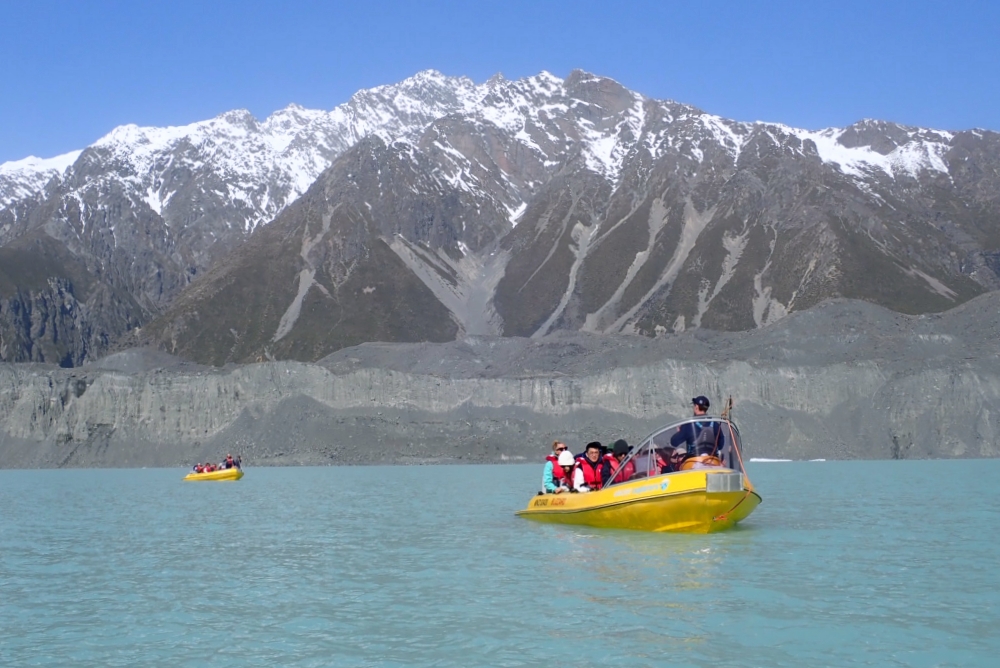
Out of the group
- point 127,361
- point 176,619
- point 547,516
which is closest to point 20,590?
point 176,619

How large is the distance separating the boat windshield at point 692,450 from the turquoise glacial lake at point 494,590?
69.3 inches

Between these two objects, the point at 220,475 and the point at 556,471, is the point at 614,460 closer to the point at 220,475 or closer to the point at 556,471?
the point at 556,471

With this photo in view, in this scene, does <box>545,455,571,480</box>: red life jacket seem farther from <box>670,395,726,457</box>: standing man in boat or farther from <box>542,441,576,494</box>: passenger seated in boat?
<box>670,395,726,457</box>: standing man in boat

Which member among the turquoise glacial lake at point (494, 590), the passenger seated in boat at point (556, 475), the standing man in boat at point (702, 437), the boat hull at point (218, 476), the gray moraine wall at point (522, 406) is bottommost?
the turquoise glacial lake at point (494, 590)

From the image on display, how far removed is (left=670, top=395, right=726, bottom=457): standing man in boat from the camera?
27.7m

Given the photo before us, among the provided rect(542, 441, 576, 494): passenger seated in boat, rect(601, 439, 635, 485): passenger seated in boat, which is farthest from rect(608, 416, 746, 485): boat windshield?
rect(542, 441, 576, 494): passenger seated in boat

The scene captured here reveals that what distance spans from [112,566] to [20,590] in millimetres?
3147

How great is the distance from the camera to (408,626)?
658 inches

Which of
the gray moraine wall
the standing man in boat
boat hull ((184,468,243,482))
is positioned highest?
the gray moraine wall

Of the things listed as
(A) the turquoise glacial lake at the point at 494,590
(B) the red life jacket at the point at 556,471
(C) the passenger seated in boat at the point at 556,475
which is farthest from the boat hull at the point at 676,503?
(B) the red life jacket at the point at 556,471

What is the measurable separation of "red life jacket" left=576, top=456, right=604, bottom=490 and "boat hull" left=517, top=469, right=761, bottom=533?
4.80 ft

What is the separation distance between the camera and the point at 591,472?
104 ft

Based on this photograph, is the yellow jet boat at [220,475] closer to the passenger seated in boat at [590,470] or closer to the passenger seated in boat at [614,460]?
the passenger seated in boat at [590,470]

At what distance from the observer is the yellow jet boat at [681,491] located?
26.6m
